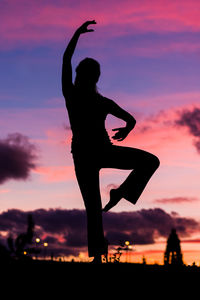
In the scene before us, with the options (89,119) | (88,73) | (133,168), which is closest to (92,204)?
(133,168)

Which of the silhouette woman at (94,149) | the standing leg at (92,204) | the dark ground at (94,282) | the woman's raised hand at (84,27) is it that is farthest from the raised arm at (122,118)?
the dark ground at (94,282)

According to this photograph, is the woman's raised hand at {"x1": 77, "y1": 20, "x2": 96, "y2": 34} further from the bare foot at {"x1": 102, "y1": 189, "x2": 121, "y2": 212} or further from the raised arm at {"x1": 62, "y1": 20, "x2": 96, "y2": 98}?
the bare foot at {"x1": 102, "y1": 189, "x2": 121, "y2": 212}

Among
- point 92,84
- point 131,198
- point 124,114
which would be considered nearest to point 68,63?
point 92,84

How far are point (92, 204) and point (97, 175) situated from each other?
0.59 meters

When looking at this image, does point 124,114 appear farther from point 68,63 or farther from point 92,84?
point 68,63

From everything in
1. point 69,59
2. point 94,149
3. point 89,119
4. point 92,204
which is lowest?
point 92,204

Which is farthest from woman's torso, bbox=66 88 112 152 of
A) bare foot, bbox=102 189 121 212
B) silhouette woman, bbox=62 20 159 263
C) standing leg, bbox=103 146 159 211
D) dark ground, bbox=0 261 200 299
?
dark ground, bbox=0 261 200 299

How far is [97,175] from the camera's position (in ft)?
34.1

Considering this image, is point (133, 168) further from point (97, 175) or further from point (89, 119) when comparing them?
point (89, 119)

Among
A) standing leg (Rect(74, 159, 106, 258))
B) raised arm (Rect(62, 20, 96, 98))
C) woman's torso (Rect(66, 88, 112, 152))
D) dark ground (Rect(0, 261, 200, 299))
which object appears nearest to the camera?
dark ground (Rect(0, 261, 200, 299))

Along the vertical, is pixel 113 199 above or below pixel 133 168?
below

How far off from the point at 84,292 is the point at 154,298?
91 centimetres

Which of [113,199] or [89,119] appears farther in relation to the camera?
[89,119]

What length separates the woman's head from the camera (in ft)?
33.2
